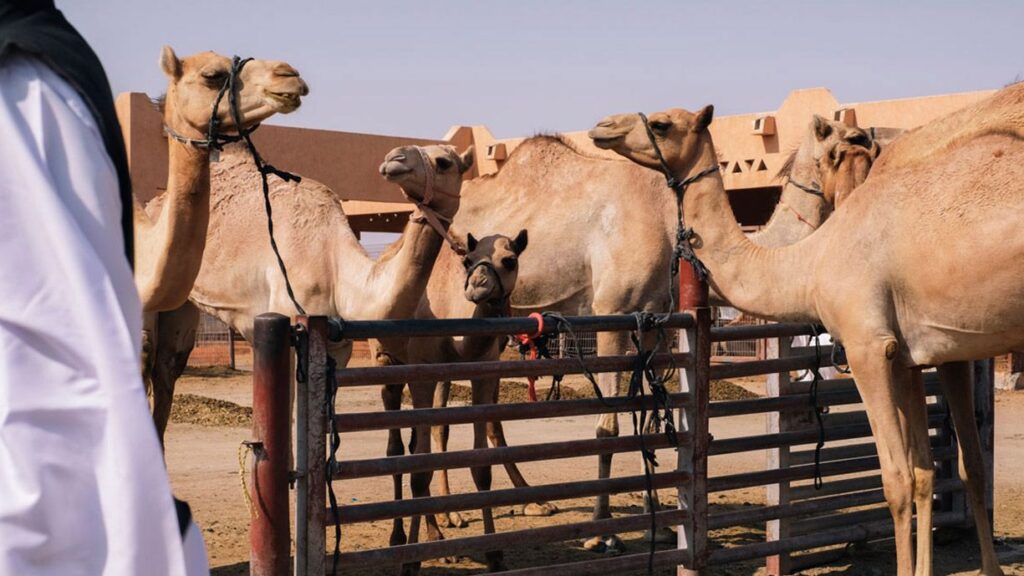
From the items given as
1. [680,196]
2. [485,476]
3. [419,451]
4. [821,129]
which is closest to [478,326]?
[419,451]

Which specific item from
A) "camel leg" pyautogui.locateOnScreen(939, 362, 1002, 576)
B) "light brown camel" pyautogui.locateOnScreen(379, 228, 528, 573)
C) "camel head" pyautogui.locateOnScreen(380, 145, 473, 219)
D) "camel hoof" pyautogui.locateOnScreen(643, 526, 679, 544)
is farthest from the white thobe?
"camel hoof" pyautogui.locateOnScreen(643, 526, 679, 544)

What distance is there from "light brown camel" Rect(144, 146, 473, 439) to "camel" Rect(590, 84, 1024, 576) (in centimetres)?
202

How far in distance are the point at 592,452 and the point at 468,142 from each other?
2034cm

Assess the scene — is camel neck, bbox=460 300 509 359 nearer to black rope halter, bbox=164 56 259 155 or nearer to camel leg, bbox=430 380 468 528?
camel leg, bbox=430 380 468 528

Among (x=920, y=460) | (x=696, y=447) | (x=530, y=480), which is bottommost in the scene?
(x=530, y=480)

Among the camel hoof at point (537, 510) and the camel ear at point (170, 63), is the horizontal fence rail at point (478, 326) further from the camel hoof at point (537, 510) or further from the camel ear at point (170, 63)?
the camel hoof at point (537, 510)

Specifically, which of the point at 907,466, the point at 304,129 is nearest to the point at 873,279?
the point at 907,466

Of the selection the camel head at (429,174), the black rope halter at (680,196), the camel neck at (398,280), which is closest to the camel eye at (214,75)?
the camel head at (429,174)

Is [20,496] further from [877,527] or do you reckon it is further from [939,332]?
[877,527]

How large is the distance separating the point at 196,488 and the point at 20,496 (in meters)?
8.72

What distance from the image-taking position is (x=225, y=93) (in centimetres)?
583

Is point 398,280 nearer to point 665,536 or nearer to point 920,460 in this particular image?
point 665,536

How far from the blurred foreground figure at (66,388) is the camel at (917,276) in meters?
5.13

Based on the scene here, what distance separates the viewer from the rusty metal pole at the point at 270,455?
187 inches
